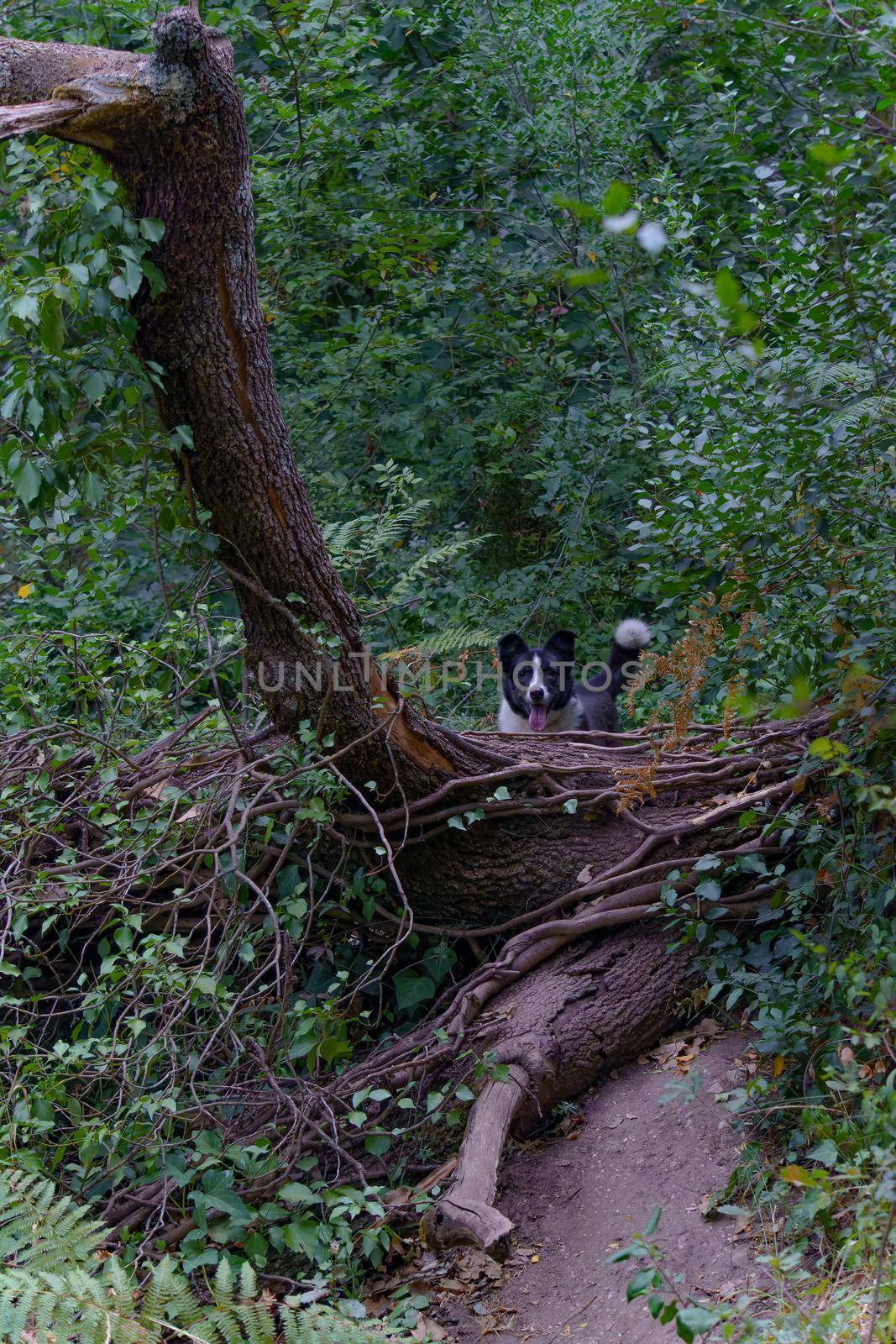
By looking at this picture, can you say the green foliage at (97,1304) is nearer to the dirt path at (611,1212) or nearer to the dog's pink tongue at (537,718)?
the dirt path at (611,1212)

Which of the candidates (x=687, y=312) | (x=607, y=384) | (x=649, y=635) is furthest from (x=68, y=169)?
(x=607, y=384)

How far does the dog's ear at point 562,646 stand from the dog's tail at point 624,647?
0.31 metres

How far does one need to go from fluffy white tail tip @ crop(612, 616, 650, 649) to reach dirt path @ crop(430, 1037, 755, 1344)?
3.18m

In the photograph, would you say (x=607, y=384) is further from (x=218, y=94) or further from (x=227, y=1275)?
(x=227, y=1275)

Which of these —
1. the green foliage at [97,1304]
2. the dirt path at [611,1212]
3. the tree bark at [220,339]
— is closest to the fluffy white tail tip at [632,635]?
the tree bark at [220,339]

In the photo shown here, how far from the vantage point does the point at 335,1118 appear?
4.29m

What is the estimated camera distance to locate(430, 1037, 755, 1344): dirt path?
12.2 ft

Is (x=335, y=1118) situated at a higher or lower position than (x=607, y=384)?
lower

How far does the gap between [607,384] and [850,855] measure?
18.2ft

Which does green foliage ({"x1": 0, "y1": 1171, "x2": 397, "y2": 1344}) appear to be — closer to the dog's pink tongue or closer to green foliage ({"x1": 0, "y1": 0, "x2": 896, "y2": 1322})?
green foliage ({"x1": 0, "y1": 0, "x2": 896, "y2": 1322})

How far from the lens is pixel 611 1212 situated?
13.5ft

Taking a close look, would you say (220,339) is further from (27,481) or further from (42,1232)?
(42,1232)

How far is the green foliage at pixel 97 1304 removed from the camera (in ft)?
9.62

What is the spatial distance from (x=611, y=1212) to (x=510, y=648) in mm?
3913
